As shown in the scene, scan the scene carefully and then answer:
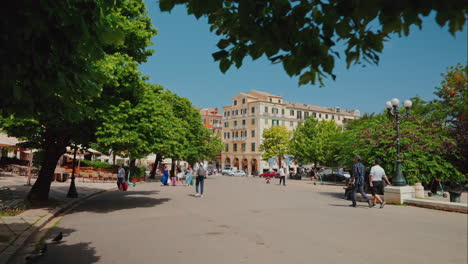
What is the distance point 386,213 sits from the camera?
447 inches

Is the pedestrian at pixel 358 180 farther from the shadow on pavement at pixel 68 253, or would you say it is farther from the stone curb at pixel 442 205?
the shadow on pavement at pixel 68 253

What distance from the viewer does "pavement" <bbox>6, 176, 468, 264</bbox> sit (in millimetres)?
Answer: 5812

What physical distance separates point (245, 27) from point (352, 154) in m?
16.2

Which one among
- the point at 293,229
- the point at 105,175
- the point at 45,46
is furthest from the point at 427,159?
the point at 105,175

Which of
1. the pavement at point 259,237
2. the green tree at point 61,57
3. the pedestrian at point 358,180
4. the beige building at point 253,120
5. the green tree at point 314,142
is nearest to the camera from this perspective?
the green tree at point 61,57

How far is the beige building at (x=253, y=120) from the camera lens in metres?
79.9

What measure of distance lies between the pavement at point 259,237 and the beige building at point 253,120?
6686 cm

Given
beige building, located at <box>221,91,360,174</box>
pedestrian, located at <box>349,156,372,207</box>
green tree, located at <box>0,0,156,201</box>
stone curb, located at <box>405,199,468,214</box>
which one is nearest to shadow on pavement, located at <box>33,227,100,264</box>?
green tree, located at <box>0,0,156,201</box>

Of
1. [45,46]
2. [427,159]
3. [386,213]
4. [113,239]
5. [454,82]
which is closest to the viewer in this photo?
[45,46]

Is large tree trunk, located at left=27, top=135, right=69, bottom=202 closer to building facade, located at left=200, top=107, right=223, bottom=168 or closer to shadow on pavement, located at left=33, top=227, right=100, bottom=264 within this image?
shadow on pavement, located at left=33, top=227, right=100, bottom=264

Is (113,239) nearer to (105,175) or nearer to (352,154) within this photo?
(352,154)

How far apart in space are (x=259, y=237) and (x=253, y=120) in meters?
73.5

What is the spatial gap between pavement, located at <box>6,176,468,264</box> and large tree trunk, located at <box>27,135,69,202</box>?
6.88 feet

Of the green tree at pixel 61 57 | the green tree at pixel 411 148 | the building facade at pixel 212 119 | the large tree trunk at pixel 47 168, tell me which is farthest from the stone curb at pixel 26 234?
the building facade at pixel 212 119
